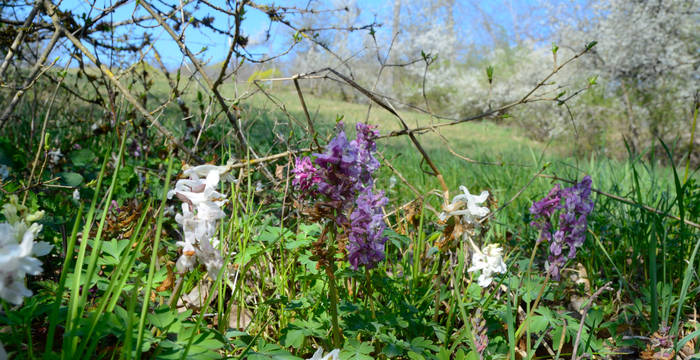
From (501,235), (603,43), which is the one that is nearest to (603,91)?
(603,43)

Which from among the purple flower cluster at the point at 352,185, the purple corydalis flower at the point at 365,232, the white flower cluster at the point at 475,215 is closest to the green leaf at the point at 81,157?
the purple flower cluster at the point at 352,185

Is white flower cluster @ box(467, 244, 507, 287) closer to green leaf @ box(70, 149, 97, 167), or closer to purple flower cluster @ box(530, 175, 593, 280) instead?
purple flower cluster @ box(530, 175, 593, 280)

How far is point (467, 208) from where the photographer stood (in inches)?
51.4

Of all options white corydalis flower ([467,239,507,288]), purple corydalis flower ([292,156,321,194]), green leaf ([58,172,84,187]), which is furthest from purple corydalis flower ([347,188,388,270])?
green leaf ([58,172,84,187])

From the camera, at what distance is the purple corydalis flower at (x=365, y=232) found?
1.20 m

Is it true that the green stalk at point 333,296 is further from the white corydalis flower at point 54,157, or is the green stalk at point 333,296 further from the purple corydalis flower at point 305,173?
the white corydalis flower at point 54,157

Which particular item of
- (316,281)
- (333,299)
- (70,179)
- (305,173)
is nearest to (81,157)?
(70,179)

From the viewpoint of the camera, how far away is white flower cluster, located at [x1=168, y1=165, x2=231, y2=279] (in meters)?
0.93

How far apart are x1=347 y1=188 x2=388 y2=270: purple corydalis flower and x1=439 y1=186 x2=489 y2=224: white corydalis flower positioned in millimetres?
191

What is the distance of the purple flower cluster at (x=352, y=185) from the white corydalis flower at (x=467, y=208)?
7.6 inches

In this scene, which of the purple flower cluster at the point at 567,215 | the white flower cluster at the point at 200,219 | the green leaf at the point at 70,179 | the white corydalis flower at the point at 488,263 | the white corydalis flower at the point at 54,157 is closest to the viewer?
the white flower cluster at the point at 200,219

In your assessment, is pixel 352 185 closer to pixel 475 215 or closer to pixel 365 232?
pixel 365 232

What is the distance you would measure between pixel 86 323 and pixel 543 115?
54.0 ft

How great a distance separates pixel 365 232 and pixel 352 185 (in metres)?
0.15
